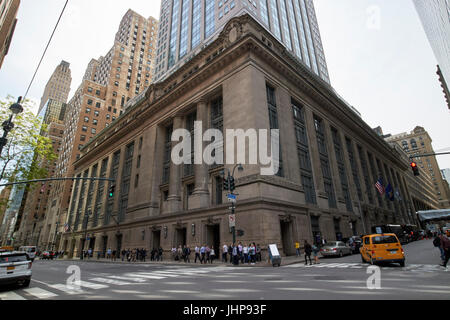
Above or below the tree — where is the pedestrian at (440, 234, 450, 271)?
below

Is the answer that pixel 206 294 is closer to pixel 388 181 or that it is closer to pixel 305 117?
pixel 305 117

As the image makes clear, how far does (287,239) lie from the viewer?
26141 mm

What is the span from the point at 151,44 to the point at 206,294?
112 meters

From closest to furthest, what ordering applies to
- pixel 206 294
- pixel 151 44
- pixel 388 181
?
pixel 206 294 < pixel 388 181 < pixel 151 44

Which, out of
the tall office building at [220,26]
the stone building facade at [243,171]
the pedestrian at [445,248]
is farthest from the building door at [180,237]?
the tall office building at [220,26]

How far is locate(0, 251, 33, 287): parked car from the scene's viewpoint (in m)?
10.2

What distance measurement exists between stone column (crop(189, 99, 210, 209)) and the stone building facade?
0.14 metres

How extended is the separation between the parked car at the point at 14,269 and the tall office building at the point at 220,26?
46929mm

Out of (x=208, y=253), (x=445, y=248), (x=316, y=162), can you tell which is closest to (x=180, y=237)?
(x=208, y=253)

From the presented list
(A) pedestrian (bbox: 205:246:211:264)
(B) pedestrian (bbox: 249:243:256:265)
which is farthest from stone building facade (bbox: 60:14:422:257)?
(A) pedestrian (bbox: 205:246:211:264)

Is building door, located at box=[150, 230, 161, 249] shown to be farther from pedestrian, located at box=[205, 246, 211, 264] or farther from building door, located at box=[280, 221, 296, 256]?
Result: building door, located at box=[280, 221, 296, 256]

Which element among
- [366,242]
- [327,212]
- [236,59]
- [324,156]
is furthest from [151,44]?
[366,242]

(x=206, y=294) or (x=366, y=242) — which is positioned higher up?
(x=366, y=242)

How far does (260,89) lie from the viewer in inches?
1133
